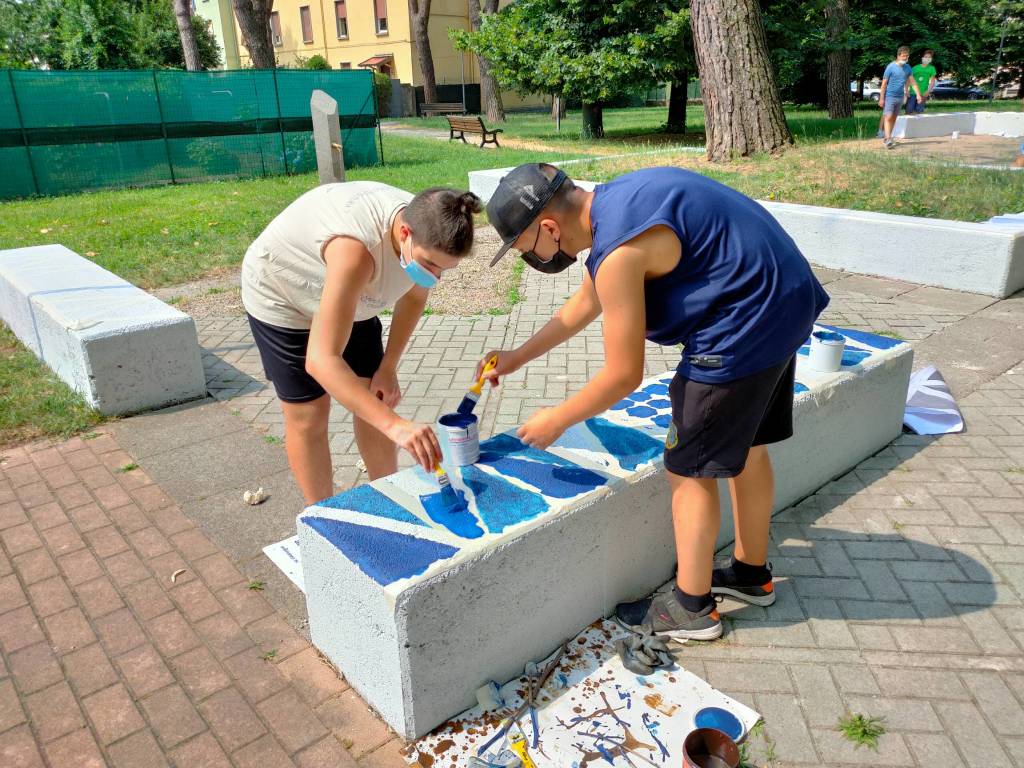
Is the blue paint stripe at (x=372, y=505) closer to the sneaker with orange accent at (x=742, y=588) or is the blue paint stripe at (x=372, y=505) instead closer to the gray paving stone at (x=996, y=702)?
the sneaker with orange accent at (x=742, y=588)

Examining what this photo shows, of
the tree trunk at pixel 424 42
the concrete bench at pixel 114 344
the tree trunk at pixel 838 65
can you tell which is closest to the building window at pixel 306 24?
the tree trunk at pixel 424 42

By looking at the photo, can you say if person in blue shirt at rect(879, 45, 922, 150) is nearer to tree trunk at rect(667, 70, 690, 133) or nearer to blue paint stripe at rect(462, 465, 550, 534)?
tree trunk at rect(667, 70, 690, 133)

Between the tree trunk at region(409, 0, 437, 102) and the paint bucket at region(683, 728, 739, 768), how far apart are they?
34.9 meters

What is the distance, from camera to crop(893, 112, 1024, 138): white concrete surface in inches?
637

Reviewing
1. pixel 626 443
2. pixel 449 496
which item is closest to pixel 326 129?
pixel 626 443

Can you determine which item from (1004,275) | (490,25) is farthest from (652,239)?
(490,25)

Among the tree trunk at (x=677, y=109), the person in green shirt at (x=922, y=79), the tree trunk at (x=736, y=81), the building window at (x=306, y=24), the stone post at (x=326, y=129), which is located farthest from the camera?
the building window at (x=306, y=24)

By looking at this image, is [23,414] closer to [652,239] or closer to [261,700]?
[261,700]

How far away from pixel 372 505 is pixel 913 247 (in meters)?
6.33

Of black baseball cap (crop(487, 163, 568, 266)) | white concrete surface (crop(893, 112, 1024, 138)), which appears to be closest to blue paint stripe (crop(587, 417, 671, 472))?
black baseball cap (crop(487, 163, 568, 266))

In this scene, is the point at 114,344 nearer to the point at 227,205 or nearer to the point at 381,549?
the point at 381,549

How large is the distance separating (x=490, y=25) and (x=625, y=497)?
17.3m

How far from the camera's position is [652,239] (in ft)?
6.78

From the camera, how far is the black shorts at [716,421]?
7.52 ft
